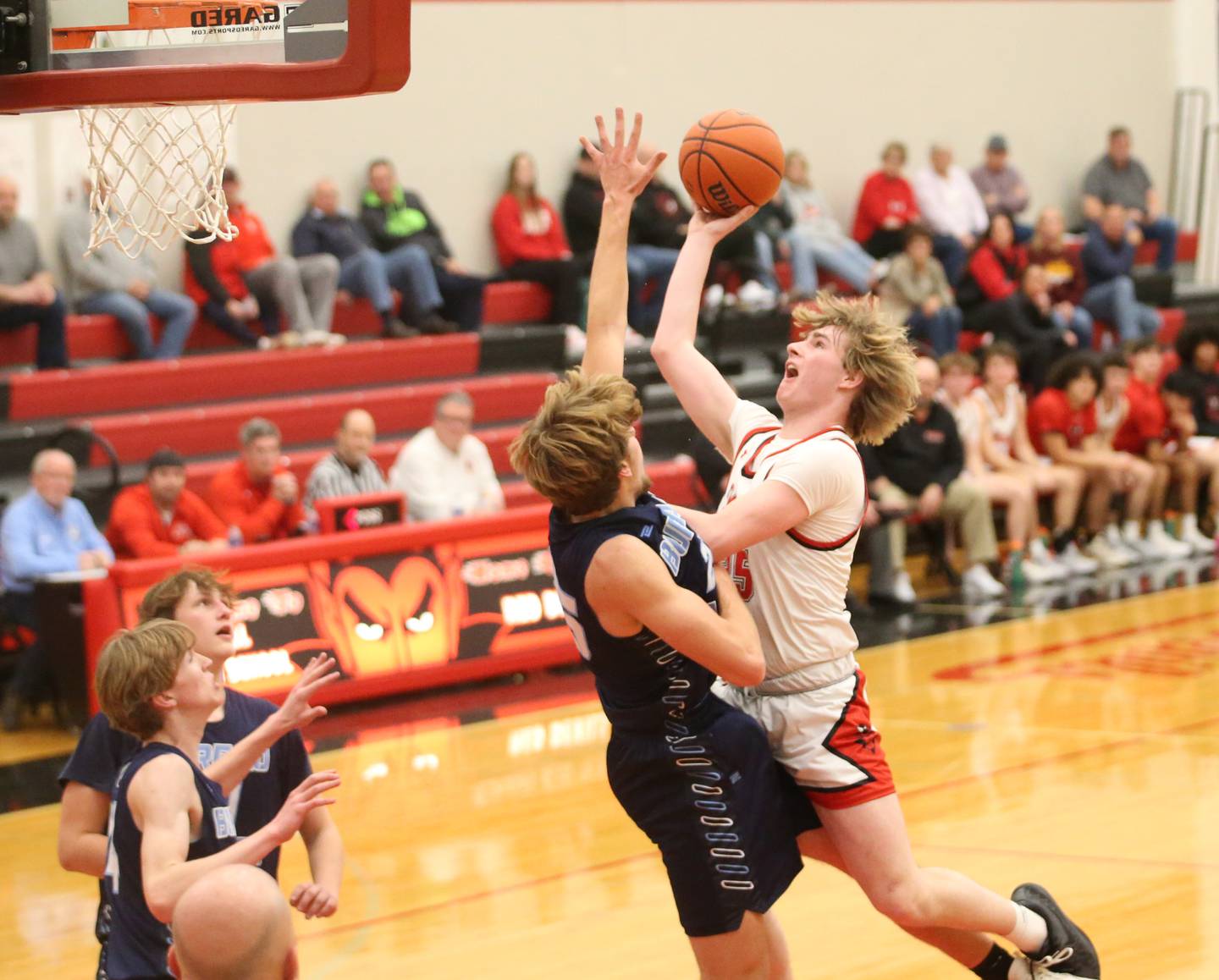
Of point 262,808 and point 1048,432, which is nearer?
point 262,808

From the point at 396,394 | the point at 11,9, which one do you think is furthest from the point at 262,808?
the point at 396,394

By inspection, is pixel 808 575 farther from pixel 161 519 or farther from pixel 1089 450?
pixel 1089 450

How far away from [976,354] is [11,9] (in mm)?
10365

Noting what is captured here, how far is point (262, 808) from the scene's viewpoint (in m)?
4.17

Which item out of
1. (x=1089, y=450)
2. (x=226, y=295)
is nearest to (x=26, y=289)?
(x=226, y=295)

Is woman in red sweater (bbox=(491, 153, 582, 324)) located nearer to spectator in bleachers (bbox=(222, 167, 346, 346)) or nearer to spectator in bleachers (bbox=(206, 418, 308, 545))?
spectator in bleachers (bbox=(222, 167, 346, 346))

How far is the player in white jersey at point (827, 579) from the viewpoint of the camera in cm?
403

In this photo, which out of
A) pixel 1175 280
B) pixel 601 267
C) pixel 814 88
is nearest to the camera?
pixel 601 267

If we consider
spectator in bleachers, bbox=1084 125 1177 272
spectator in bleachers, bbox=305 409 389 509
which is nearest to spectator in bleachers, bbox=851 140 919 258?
spectator in bleachers, bbox=1084 125 1177 272

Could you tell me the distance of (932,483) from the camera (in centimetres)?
1144

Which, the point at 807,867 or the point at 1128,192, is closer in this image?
the point at 807,867

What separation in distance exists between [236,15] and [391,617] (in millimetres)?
4944

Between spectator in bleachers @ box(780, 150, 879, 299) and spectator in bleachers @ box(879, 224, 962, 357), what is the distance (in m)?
0.67

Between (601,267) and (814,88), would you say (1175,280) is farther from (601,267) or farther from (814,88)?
(601,267)
